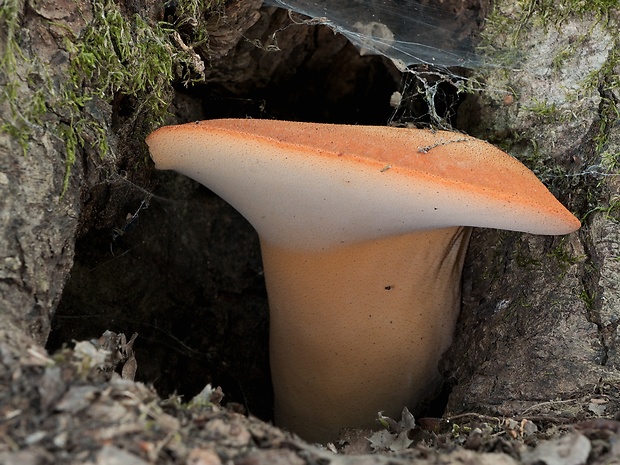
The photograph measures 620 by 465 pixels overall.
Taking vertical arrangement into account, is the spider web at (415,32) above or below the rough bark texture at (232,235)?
above

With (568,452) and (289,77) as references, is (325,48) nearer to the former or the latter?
(289,77)

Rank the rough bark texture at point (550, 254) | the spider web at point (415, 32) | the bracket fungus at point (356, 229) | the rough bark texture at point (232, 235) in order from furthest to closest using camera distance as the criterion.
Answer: the spider web at point (415, 32), the rough bark texture at point (550, 254), the bracket fungus at point (356, 229), the rough bark texture at point (232, 235)

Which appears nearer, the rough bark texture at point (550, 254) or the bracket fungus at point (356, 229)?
the bracket fungus at point (356, 229)

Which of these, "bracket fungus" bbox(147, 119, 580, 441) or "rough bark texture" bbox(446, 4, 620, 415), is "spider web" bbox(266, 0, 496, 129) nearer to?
"rough bark texture" bbox(446, 4, 620, 415)

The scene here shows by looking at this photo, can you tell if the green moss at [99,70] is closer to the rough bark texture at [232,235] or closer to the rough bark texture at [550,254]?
the rough bark texture at [232,235]

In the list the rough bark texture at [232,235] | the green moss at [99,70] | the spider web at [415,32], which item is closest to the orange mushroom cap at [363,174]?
the green moss at [99,70]

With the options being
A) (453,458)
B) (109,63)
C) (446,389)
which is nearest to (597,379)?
(446,389)

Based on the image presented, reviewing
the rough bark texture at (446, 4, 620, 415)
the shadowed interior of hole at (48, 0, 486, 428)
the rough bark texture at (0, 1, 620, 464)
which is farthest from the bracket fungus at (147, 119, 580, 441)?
the shadowed interior of hole at (48, 0, 486, 428)
